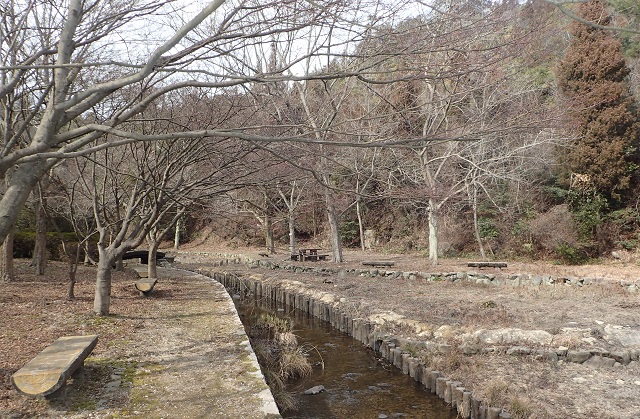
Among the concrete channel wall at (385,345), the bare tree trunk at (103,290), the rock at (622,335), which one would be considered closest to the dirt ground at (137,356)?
the bare tree trunk at (103,290)

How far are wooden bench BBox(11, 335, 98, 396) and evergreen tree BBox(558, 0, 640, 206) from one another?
18.7 m

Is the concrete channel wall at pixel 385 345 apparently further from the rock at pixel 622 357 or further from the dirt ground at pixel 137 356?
the dirt ground at pixel 137 356

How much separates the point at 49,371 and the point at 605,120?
20126mm

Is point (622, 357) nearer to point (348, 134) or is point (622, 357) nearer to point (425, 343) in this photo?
point (425, 343)

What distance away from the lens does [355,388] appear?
6.76 metres

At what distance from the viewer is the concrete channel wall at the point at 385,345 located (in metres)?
5.49

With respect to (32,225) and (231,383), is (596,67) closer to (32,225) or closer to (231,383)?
(231,383)

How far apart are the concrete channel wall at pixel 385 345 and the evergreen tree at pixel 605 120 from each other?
13177mm

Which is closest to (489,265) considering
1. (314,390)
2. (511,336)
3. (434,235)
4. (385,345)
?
(434,235)

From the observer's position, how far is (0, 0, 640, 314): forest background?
4.08 metres

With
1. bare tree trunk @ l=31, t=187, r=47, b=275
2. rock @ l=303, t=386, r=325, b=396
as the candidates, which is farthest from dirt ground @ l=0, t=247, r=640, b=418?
rock @ l=303, t=386, r=325, b=396

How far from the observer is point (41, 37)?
5.80 m

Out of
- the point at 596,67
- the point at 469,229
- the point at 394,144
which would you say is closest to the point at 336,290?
the point at 394,144

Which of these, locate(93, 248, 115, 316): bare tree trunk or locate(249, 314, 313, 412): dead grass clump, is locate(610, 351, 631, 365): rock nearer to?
locate(249, 314, 313, 412): dead grass clump
